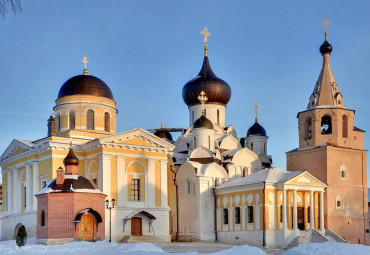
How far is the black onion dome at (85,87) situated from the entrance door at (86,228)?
10.5 m

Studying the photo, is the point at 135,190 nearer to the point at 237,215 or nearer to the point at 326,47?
the point at 237,215

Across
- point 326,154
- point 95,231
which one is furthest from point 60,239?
point 326,154

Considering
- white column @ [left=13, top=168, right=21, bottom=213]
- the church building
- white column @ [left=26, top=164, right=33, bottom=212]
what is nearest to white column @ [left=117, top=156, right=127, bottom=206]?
the church building

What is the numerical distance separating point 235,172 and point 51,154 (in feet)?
38.5

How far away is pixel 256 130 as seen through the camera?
43875mm

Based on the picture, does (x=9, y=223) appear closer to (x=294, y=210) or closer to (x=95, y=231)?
(x=95, y=231)

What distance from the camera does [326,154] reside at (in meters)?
35.3

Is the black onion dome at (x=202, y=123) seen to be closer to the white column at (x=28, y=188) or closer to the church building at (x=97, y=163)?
the church building at (x=97, y=163)

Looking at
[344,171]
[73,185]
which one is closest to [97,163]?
[73,185]

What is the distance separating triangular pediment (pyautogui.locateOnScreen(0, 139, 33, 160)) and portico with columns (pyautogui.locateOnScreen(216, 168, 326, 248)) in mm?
11651

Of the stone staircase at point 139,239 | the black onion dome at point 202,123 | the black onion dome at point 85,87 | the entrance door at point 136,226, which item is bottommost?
the stone staircase at point 139,239

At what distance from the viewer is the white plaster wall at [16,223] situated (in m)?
33.4

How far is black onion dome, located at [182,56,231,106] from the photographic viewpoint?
41.8 meters

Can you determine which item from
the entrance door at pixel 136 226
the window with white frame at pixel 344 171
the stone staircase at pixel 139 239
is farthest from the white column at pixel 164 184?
the window with white frame at pixel 344 171
